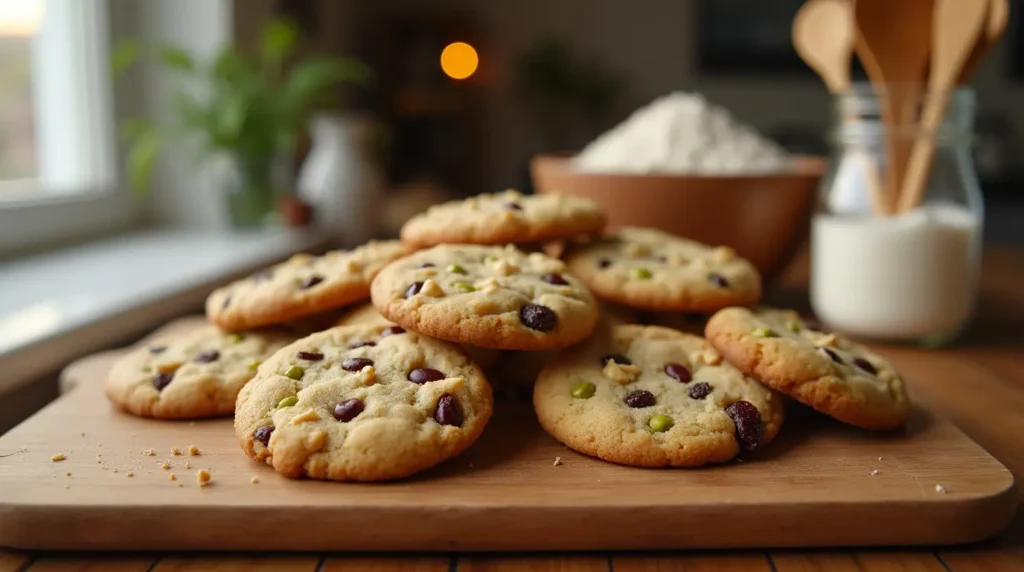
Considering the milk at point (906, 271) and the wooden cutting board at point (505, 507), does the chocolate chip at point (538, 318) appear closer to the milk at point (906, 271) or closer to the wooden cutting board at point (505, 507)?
the wooden cutting board at point (505, 507)

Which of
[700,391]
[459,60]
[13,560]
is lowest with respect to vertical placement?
[13,560]

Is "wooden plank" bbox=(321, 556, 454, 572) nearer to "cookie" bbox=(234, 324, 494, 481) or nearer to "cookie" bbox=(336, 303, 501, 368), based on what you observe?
"cookie" bbox=(234, 324, 494, 481)

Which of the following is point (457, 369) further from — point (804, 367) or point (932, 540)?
point (932, 540)

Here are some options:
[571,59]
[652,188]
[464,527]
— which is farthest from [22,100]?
[571,59]

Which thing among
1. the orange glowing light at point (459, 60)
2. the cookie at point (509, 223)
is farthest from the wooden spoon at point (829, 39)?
the orange glowing light at point (459, 60)

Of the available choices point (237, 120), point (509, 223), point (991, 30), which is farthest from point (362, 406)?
point (237, 120)

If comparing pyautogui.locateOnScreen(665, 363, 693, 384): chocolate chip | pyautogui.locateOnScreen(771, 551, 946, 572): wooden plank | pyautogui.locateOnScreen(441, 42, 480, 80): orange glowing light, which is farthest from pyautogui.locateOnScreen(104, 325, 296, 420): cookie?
pyautogui.locateOnScreen(441, 42, 480, 80): orange glowing light

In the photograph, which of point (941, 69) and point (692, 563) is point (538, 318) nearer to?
point (692, 563)
